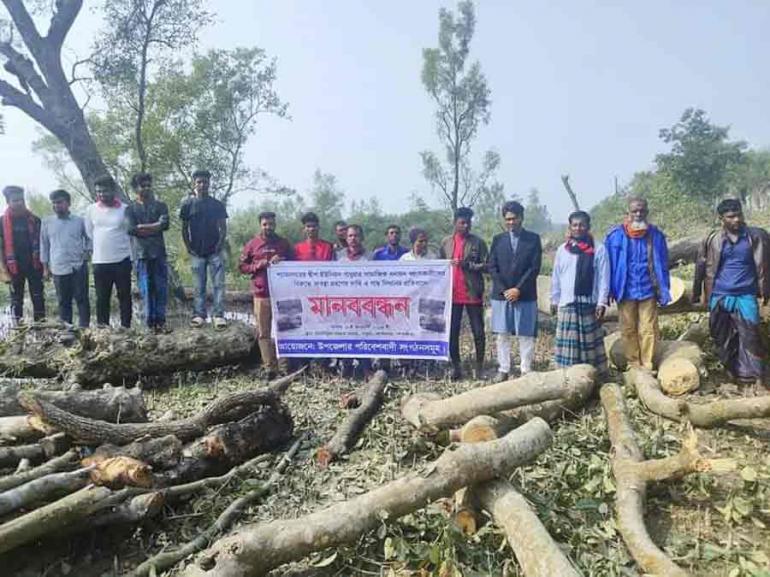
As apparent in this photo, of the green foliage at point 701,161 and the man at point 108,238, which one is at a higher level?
the green foliage at point 701,161

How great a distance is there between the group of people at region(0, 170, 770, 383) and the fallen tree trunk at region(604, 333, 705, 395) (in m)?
0.22

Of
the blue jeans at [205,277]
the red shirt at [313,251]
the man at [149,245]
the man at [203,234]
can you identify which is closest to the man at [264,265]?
the red shirt at [313,251]

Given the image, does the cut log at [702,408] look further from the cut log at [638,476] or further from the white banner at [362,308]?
the white banner at [362,308]

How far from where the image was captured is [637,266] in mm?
5621

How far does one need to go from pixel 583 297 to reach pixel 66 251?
6.19 metres

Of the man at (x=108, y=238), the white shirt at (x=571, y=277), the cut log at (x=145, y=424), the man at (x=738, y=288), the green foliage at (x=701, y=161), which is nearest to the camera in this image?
the cut log at (x=145, y=424)

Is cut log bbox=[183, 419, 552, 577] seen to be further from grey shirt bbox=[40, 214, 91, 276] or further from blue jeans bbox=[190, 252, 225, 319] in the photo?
grey shirt bbox=[40, 214, 91, 276]

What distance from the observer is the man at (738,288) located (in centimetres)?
539

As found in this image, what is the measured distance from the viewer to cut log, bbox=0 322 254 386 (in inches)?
228

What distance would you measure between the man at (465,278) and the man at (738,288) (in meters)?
2.24

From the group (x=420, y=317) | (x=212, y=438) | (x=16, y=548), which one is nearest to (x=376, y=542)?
(x=212, y=438)

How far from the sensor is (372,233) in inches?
1270

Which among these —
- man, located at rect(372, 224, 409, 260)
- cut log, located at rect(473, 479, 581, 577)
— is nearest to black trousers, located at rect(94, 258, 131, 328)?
man, located at rect(372, 224, 409, 260)

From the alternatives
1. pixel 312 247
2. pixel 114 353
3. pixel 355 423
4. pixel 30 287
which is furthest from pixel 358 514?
pixel 30 287
